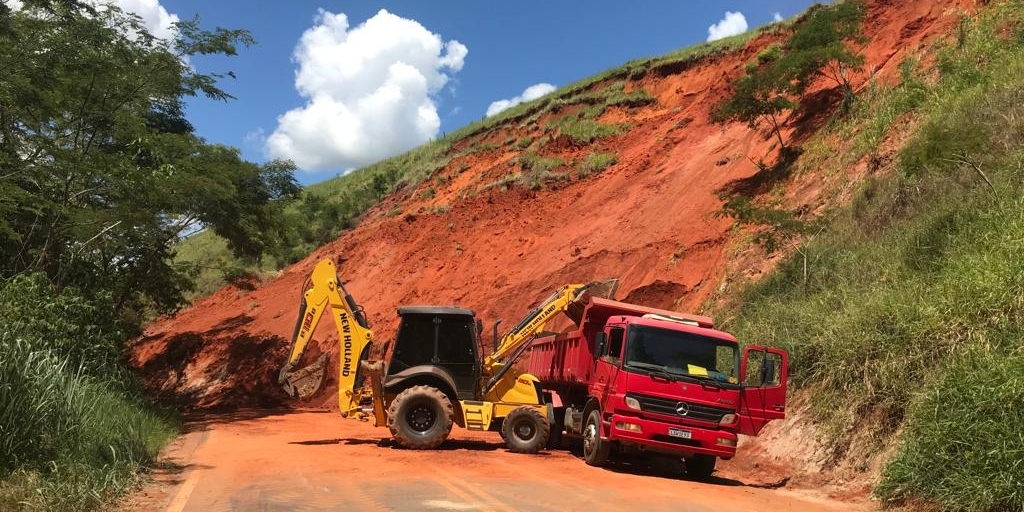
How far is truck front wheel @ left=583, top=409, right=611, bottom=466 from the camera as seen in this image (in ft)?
37.2

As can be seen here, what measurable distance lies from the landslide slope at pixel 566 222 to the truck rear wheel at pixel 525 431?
26.2 feet

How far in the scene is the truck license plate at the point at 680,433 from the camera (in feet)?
34.8

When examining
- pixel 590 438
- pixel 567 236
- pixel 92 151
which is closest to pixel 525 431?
pixel 590 438

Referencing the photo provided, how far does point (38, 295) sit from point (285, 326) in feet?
62.1

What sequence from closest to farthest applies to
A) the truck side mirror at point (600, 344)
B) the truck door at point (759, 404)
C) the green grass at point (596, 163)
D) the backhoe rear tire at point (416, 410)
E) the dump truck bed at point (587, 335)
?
the truck door at point (759, 404) < the truck side mirror at point (600, 344) < the dump truck bed at point (587, 335) < the backhoe rear tire at point (416, 410) < the green grass at point (596, 163)

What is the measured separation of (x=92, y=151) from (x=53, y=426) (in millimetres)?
9911

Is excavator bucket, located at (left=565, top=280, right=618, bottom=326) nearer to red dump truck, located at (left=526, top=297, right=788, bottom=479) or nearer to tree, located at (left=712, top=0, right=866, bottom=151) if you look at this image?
red dump truck, located at (left=526, top=297, right=788, bottom=479)

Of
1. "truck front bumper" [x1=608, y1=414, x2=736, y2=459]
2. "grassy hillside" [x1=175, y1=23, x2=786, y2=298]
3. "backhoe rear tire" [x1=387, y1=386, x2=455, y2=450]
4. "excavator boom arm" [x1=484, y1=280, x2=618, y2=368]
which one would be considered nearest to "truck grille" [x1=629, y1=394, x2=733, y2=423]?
"truck front bumper" [x1=608, y1=414, x2=736, y2=459]

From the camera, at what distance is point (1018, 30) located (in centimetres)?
1809

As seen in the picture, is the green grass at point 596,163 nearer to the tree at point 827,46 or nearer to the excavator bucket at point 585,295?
the tree at point 827,46

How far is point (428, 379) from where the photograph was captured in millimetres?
13219

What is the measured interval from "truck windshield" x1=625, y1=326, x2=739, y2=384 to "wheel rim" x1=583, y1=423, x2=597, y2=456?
1.48m

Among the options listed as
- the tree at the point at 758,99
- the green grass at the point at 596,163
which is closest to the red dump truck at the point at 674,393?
the tree at the point at 758,99

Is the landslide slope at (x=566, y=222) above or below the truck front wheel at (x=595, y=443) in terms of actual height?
above
